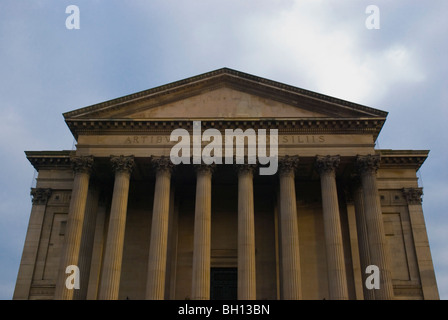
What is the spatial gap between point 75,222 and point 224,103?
12.4m

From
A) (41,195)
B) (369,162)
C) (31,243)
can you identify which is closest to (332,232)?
(369,162)

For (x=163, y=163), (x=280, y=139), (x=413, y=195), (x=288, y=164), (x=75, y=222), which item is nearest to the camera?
(x=75, y=222)

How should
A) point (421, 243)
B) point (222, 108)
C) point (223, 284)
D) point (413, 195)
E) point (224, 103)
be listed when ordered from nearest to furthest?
point (222, 108)
point (224, 103)
point (223, 284)
point (421, 243)
point (413, 195)

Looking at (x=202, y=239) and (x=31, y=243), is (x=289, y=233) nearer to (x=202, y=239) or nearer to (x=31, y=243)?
(x=202, y=239)

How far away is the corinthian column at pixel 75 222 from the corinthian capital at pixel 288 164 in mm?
12323

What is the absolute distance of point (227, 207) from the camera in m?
34.4

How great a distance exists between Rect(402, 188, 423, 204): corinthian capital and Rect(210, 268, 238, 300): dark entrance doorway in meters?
13.8

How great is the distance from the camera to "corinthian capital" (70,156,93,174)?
2947 cm

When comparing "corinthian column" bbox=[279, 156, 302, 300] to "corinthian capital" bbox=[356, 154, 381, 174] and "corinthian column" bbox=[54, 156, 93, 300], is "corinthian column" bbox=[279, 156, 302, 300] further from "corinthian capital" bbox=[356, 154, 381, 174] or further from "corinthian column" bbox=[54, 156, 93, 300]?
"corinthian column" bbox=[54, 156, 93, 300]

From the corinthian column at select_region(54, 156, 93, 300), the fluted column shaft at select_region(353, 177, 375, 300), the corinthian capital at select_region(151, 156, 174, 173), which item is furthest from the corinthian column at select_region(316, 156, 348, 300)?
the corinthian column at select_region(54, 156, 93, 300)

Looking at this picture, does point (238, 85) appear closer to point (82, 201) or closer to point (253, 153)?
point (253, 153)

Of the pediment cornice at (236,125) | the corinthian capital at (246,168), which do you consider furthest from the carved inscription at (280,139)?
the corinthian capital at (246,168)

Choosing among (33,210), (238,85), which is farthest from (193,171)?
(33,210)

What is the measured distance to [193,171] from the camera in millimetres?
31125
